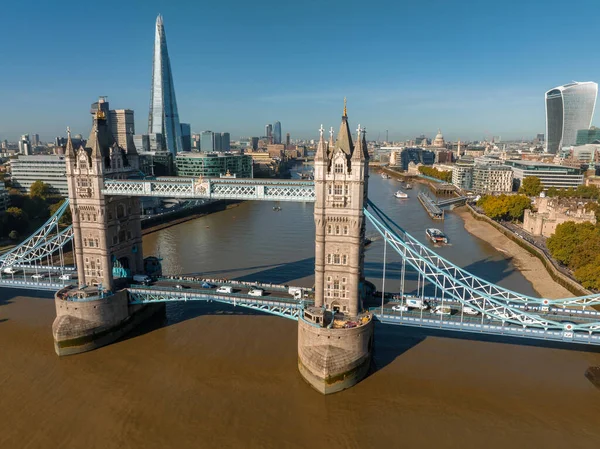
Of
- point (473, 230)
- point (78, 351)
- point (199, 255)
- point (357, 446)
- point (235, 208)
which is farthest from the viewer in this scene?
point (235, 208)

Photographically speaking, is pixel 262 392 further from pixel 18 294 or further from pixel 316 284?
pixel 18 294

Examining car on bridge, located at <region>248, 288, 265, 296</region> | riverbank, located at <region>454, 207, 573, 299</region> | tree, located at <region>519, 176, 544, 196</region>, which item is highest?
tree, located at <region>519, 176, 544, 196</region>

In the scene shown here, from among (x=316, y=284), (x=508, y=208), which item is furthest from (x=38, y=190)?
(x=508, y=208)

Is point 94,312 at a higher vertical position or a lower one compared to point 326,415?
higher

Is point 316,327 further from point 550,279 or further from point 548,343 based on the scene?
point 550,279

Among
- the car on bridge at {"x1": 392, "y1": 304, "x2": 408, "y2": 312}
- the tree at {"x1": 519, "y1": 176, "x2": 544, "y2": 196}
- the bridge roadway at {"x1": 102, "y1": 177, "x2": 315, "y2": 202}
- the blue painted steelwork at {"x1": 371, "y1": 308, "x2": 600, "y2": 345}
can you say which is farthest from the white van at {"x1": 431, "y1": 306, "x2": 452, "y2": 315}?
the tree at {"x1": 519, "y1": 176, "x2": 544, "y2": 196}

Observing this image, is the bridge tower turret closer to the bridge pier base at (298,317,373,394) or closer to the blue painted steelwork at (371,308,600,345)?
the bridge pier base at (298,317,373,394)

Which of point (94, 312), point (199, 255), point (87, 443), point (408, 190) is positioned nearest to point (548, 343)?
point (87, 443)
